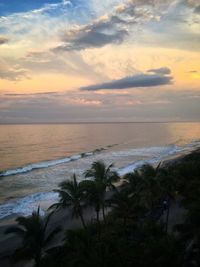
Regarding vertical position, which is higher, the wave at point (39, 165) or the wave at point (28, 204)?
the wave at point (39, 165)

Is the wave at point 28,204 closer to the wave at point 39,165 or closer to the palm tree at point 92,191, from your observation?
the palm tree at point 92,191

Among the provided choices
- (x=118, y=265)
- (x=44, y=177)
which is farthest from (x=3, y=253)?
(x=44, y=177)

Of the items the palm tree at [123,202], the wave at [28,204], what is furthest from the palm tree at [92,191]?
the wave at [28,204]

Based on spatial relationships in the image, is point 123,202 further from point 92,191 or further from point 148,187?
point 92,191

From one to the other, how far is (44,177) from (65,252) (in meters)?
39.1

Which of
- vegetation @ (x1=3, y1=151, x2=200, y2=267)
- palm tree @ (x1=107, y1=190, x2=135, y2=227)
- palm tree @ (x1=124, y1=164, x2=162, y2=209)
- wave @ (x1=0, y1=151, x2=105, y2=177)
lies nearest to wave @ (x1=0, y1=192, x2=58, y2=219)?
vegetation @ (x1=3, y1=151, x2=200, y2=267)

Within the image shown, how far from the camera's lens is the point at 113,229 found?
25.7 m

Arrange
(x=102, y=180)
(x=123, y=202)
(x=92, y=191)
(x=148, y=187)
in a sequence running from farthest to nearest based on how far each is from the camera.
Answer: (x=102, y=180) < (x=123, y=202) < (x=148, y=187) < (x=92, y=191)

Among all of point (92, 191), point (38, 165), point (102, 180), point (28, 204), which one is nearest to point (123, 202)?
point (102, 180)

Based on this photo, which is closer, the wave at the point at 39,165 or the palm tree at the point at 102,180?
the palm tree at the point at 102,180

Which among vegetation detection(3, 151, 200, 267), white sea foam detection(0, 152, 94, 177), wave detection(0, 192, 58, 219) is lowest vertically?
wave detection(0, 192, 58, 219)

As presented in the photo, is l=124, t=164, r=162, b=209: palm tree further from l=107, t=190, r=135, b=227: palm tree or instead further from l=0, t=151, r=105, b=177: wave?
l=0, t=151, r=105, b=177: wave

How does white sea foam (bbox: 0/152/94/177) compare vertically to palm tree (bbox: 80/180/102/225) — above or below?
below

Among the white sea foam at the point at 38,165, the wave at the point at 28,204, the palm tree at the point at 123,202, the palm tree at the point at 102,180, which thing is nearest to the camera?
the palm tree at the point at 102,180
